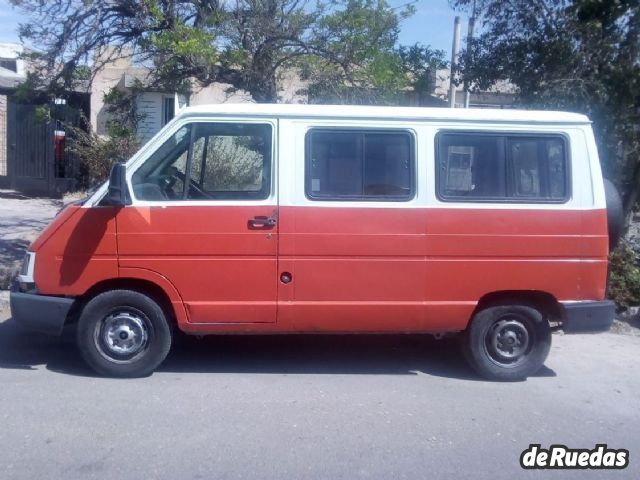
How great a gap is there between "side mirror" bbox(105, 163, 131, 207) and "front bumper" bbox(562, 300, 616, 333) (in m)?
3.79

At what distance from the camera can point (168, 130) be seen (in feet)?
20.8

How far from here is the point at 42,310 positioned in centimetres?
622

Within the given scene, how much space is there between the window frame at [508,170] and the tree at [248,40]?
332 centimetres

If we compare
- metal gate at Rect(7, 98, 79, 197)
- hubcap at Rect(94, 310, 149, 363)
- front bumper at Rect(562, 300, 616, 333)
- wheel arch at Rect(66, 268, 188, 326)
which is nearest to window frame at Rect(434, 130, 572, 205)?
front bumper at Rect(562, 300, 616, 333)

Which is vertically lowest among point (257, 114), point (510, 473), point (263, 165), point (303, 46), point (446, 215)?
point (510, 473)

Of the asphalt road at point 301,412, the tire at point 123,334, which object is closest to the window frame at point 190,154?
the tire at point 123,334

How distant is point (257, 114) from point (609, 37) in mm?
5143

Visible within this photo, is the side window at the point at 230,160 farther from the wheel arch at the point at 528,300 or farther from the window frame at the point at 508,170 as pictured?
the wheel arch at the point at 528,300

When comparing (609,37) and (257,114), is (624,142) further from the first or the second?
(257,114)

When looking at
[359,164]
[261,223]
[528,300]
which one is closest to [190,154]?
[261,223]

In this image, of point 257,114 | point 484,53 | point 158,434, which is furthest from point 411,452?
point 484,53

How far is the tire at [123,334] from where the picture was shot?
20.7 ft

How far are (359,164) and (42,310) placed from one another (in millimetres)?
2876

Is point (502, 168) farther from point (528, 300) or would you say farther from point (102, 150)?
point (102, 150)
